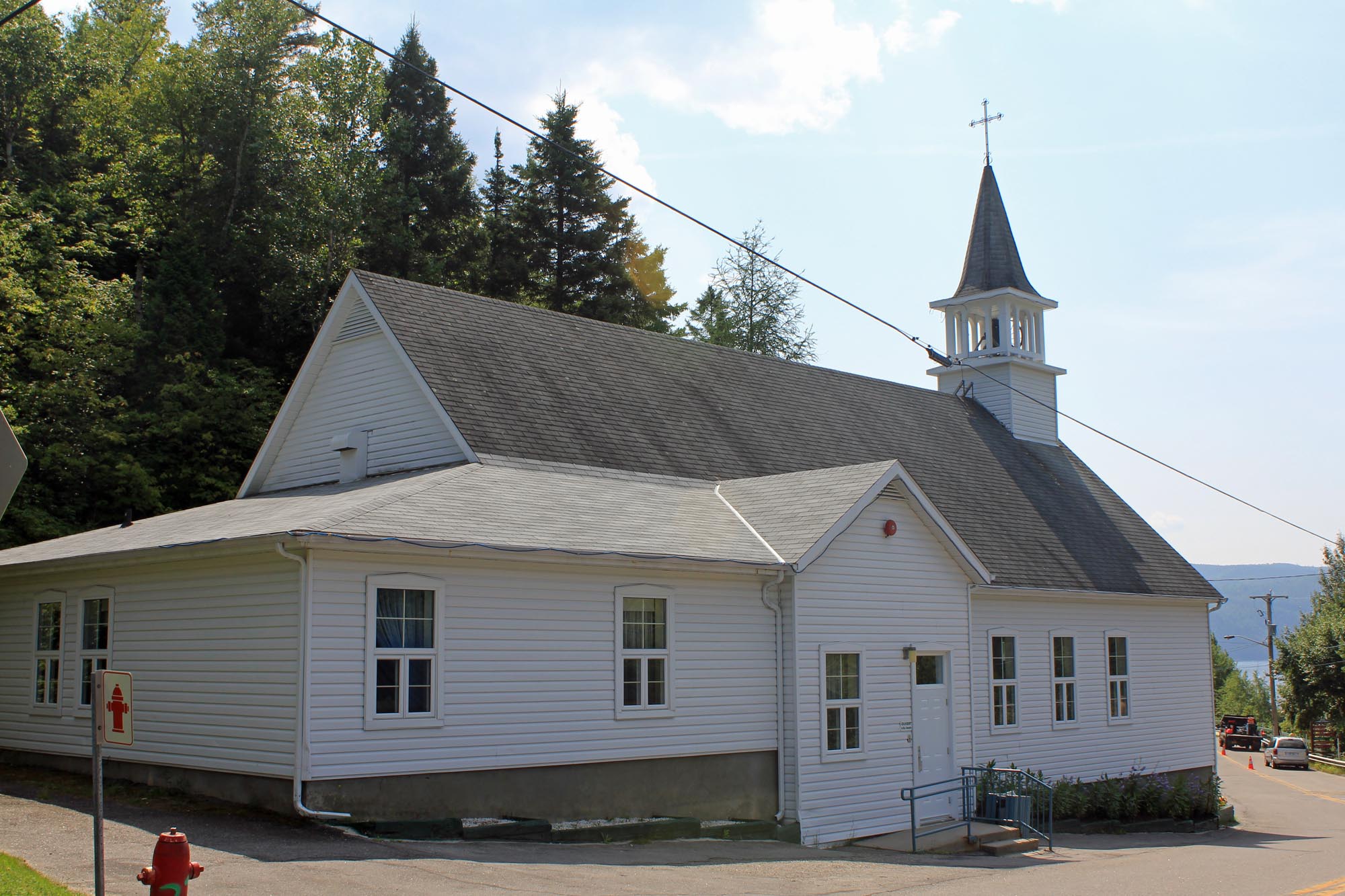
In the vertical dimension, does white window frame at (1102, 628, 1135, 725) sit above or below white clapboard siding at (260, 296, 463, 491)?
below

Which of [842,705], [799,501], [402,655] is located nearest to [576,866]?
[402,655]

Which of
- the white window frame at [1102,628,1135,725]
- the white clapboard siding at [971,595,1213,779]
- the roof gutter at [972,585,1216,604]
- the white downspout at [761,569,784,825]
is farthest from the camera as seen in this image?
the white window frame at [1102,628,1135,725]

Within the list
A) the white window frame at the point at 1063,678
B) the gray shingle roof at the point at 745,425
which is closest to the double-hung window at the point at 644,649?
the gray shingle roof at the point at 745,425

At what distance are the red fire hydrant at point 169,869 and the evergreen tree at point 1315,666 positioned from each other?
5926 centimetres

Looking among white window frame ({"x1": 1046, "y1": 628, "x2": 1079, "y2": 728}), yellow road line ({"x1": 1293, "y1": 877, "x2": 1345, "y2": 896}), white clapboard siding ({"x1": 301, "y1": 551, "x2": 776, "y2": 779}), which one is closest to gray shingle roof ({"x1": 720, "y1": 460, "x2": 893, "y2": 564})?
white clapboard siding ({"x1": 301, "y1": 551, "x2": 776, "y2": 779})

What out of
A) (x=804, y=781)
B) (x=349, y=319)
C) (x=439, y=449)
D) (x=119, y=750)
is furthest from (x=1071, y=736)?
(x=119, y=750)

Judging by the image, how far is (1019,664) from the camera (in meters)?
23.3

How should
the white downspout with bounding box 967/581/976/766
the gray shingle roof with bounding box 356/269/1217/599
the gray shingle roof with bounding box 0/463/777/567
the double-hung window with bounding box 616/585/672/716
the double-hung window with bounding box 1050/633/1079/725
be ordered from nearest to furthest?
the gray shingle roof with bounding box 0/463/777/567
the double-hung window with bounding box 616/585/672/716
the gray shingle roof with bounding box 356/269/1217/599
the white downspout with bounding box 967/581/976/766
the double-hung window with bounding box 1050/633/1079/725

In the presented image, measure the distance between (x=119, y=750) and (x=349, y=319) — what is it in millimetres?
8044

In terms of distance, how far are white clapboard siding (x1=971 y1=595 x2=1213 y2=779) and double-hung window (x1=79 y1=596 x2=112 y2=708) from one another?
13717mm

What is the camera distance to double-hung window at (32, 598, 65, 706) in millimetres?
17469

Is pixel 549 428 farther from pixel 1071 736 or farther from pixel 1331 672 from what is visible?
pixel 1331 672

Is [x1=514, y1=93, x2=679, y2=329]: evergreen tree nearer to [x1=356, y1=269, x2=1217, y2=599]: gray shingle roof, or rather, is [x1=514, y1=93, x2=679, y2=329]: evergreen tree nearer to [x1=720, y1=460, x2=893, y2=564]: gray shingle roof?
[x1=356, y1=269, x2=1217, y2=599]: gray shingle roof

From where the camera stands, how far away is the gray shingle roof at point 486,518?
14305 millimetres
